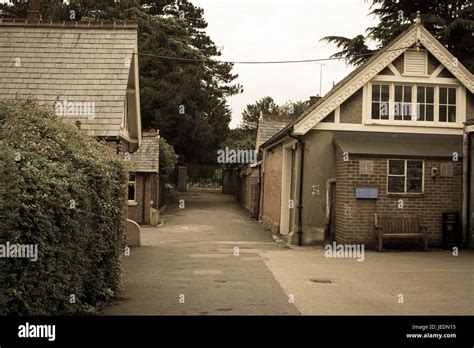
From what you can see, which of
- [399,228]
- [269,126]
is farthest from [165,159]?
[399,228]

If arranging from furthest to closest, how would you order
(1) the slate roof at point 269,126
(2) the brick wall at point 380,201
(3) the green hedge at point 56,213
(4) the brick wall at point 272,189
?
(1) the slate roof at point 269,126, (4) the brick wall at point 272,189, (2) the brick wall at point 380,201, (3) the green hedge at point 56,213

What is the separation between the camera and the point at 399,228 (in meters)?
15.9

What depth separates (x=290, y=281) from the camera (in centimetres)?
1052

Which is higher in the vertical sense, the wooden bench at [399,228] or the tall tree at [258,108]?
the tall tree at [258,108]

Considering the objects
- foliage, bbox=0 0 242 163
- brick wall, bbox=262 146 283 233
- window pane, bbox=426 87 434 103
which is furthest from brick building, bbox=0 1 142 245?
foliage, bbox=0 0 242 163

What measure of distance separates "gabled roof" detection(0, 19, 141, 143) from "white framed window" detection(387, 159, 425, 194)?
28.0ft

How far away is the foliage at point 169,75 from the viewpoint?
3784 centimetres

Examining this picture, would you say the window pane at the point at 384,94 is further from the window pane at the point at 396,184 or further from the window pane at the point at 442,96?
the window pane at the point at 396,184

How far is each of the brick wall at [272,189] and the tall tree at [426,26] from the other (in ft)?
23.9

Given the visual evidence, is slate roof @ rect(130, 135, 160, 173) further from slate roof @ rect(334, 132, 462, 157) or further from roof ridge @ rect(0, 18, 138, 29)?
slate roof @ rect(334, 132, 462, 157)

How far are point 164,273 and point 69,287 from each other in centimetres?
511

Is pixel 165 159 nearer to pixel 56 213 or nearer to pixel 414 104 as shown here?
pixel 414 104

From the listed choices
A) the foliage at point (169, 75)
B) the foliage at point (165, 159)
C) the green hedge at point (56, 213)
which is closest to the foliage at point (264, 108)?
the foliage at point (169, 75)

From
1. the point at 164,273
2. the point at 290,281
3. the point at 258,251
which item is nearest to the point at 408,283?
the point at 290,281
